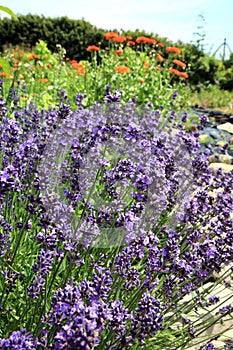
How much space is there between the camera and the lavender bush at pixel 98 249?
1772 millimetres

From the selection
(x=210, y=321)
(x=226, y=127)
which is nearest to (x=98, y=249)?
(x=210, y=321)

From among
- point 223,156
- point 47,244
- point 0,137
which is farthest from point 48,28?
point 47,244

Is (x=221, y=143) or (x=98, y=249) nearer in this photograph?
(x=98, y=249)

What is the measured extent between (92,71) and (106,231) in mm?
5835

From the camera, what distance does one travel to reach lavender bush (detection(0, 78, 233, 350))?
1.77 metres

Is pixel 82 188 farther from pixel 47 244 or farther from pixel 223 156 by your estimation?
pixel 223 156

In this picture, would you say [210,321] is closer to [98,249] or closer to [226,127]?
[98,249]

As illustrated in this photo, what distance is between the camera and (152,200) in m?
2.98

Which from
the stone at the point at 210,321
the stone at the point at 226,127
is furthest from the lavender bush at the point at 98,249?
the stone at the point at 226,127

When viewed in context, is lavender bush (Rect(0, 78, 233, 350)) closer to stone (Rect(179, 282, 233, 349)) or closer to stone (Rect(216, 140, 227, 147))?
stone (Rect(179, 282, 233, 349))

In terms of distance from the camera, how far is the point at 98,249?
345 cm

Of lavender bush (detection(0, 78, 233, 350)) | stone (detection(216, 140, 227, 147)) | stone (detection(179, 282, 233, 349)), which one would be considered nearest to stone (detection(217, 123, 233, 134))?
stone (detection(216, 140, 227, 147))

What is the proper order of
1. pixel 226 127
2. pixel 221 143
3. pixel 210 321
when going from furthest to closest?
pixel 226 127 → pixel 221 143 → pixel 210 321

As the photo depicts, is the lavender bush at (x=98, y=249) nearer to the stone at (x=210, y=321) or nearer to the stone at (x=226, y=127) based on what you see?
the stone at (x=210, y=321)
